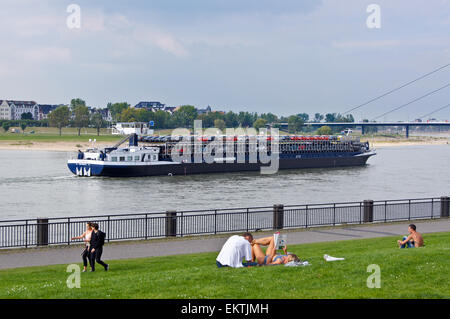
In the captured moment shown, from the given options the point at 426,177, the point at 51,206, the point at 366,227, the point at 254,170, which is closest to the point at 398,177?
the point at 426,177

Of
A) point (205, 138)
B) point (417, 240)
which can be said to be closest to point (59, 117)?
point (205, 138)

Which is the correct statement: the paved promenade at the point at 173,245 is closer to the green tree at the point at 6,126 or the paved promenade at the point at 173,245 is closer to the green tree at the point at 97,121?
the green tree at the point at 97,121

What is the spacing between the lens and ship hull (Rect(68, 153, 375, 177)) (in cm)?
7288

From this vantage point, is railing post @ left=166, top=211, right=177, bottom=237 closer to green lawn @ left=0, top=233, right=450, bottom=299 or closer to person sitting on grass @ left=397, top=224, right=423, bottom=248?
green lawn @ left=0, top=233, right=450, bottom=299

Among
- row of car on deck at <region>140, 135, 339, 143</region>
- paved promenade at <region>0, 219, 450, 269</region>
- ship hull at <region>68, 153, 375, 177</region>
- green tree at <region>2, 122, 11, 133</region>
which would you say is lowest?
ship hull at <region>68, 153, 375, 177</region>

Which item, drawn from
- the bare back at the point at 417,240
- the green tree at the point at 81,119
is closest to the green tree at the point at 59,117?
the green tree at the point at 81,119

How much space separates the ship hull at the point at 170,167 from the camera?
239 feet

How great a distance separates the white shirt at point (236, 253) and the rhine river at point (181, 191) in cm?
2764

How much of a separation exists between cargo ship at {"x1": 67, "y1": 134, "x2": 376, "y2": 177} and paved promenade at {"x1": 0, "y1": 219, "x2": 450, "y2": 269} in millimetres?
52226

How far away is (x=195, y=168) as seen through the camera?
80.6 m

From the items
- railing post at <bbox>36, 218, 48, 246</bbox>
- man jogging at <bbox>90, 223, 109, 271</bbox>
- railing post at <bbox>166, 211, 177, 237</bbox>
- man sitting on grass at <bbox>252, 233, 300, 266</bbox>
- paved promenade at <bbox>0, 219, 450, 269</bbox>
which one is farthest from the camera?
railing post at <bbox>166, 211, 177, 237</bbox>

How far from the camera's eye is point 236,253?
14219mm

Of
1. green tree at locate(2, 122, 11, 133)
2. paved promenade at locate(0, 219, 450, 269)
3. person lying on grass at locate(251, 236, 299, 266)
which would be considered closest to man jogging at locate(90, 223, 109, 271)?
paved promenade at locate(0, 219, 450, 269)

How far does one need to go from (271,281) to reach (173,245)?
846 cm
